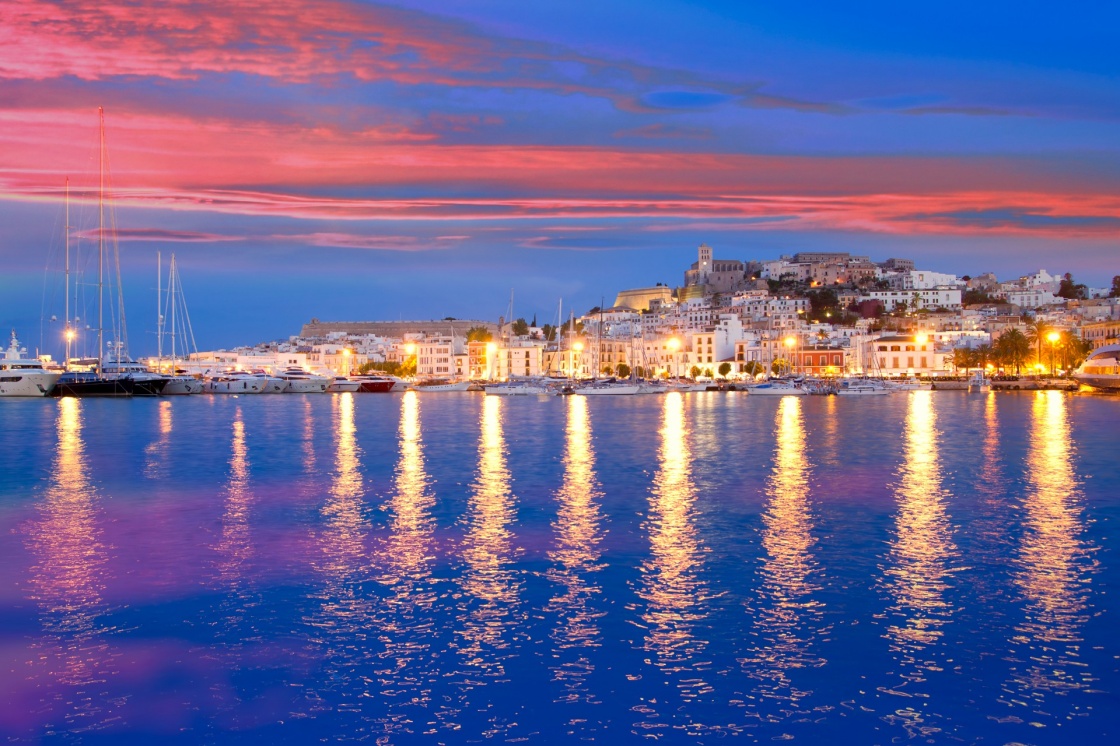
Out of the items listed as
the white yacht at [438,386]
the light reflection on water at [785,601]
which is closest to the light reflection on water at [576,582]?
the light reflection on water at [785,601]

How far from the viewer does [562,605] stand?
10297 millimetres

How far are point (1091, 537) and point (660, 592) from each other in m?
7.31

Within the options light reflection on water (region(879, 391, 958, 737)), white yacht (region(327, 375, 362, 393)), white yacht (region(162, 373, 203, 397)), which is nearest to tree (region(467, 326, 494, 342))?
white yacht (region(327, 375, 362, 393))

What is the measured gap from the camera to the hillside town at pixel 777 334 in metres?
96.4

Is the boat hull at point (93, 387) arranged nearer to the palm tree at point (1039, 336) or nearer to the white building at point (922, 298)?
the palm tree at point (1039, 336)

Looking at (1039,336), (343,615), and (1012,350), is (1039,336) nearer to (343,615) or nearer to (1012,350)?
(1012,350)

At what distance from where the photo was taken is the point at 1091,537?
46.0 feet

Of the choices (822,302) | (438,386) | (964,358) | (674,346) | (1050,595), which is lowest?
(1050,595)

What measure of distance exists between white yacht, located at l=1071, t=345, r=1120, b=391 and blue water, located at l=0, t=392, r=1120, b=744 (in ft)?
180

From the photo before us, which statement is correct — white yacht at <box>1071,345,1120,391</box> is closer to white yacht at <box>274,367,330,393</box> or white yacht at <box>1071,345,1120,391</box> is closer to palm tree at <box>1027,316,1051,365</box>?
palm tree at <box>1027,316,1051,365</box>

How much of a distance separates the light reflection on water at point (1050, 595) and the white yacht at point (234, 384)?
74471 mm

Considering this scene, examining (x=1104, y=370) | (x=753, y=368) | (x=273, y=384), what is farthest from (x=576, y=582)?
(x=753, y=368)

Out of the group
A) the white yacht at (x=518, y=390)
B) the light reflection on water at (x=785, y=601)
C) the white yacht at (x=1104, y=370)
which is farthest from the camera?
the white yacht at (x=518, y=390)

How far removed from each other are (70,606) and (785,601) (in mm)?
7701
